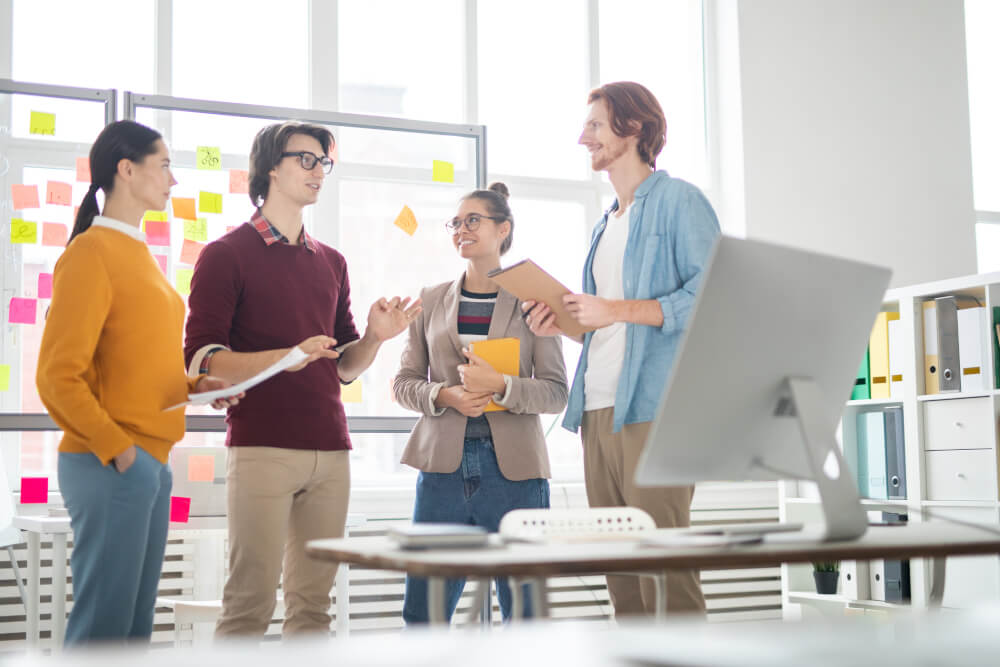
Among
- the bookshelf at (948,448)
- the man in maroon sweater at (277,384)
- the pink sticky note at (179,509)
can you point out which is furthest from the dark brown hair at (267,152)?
the bookshelf at (948,448)

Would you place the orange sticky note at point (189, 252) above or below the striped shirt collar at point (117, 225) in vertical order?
above

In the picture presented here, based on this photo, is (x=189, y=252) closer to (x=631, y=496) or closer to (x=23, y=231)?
(x=23, y=231)

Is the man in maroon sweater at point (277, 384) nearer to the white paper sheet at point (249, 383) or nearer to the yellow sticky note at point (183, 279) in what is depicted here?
the white paper sheet at point (249, 383)

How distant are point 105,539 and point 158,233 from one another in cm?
161

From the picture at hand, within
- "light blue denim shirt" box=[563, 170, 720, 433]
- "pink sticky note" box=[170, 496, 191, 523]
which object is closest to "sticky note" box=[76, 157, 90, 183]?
"pink sticky note" box=[170, 496, 191, 523]

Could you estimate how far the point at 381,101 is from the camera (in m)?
4.16

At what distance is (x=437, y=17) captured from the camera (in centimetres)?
433

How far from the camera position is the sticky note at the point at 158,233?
312 centimetres

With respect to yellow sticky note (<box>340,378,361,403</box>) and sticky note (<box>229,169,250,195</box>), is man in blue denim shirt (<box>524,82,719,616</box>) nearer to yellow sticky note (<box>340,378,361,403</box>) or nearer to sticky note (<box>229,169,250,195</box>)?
yellow sticky note (<box>340,378,361,403</box>)

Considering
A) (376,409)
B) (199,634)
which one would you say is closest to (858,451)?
(376,409)

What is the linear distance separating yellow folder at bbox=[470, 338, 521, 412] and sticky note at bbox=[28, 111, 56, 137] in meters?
1.60

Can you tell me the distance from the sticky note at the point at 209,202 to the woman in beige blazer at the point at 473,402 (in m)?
0.94

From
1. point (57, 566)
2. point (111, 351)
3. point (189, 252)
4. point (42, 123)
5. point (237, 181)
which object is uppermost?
point (42, 123)

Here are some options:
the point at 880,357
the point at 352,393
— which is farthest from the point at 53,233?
the point at 880,357
